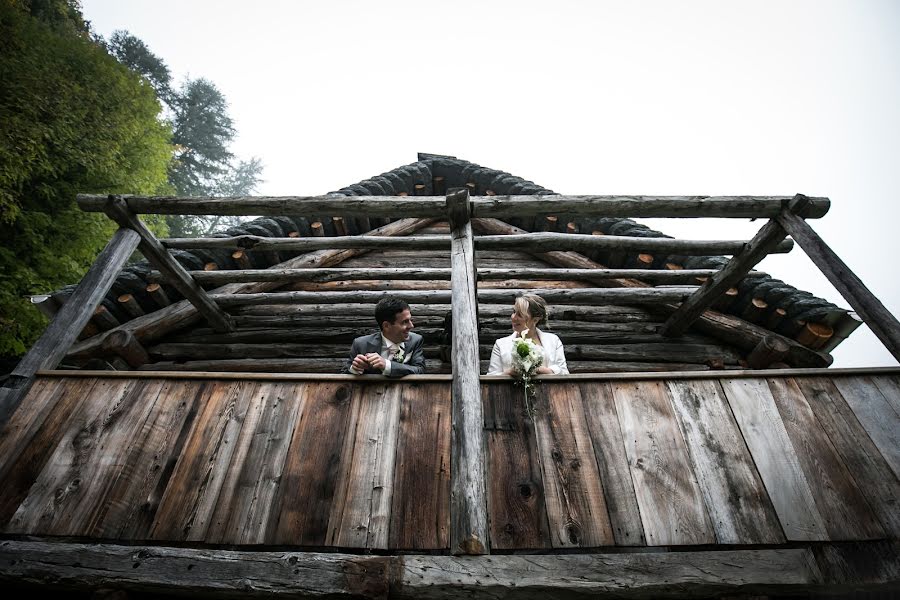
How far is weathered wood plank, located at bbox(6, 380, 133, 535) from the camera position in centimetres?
227

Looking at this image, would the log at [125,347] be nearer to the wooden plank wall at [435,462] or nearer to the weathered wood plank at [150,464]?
the wooden plank wall at [435,462]

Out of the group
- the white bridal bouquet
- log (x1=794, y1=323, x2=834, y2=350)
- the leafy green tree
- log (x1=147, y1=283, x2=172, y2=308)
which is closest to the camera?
the white bridal bouquet

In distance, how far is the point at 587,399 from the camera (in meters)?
2.65

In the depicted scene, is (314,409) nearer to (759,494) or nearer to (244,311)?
(759,494)

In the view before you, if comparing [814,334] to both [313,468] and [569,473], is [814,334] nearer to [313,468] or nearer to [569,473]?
[569,473]

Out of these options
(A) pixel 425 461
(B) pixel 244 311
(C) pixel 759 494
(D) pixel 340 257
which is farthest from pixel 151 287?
(C) pixel 759 494

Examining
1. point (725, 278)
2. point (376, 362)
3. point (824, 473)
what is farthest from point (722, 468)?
point (725, 278)

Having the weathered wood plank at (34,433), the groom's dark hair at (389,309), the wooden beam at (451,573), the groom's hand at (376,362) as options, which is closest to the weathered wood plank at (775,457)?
the wooden beam at (451,573)

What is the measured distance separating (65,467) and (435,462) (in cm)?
225

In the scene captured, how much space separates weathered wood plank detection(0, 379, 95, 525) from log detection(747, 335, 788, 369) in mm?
6095

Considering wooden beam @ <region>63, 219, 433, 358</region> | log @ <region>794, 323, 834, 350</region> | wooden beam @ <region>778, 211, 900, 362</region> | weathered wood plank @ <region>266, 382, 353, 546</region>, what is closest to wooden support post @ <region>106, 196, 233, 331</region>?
wooden beam @ <region>63, 219, 433, 358</region>

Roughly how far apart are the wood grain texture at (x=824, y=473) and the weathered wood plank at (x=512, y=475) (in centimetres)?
158

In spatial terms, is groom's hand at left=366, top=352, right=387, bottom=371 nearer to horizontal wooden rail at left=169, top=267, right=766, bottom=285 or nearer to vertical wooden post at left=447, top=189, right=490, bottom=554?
vertical wooden post at left=447, top=189, right=490, bottom=554

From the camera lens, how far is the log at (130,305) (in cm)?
457
